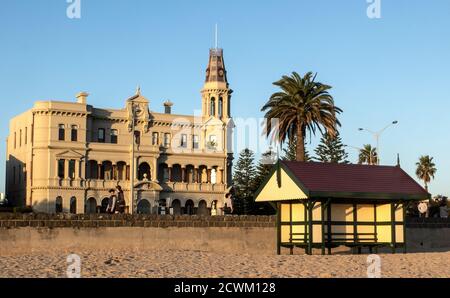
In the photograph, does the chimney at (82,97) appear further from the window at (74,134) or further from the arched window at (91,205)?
the arched window at (91,205)

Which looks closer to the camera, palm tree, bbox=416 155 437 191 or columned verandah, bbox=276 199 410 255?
columned verandah, bbox=276 199 410 255

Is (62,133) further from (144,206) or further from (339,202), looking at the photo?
(339,202)

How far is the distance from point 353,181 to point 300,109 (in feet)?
78.7

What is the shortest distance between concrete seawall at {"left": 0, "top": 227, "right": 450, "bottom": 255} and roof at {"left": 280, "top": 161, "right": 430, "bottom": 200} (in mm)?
5568

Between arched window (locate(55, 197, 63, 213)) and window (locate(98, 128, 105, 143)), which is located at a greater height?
window (locate(98, 128, 105, 143))

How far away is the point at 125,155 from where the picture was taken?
300 feet

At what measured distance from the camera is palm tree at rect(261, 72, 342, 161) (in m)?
55.8

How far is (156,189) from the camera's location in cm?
8994

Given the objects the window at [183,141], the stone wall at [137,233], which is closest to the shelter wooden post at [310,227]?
the stone wall at [137,233]

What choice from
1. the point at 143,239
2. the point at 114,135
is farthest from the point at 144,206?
the point at 143,239

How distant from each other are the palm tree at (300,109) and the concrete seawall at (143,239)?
19.8 m

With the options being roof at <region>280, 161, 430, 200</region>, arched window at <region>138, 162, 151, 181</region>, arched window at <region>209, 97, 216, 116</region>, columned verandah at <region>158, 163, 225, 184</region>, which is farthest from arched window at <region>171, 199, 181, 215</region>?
roof at <region>280, 161, 430, 200</region>

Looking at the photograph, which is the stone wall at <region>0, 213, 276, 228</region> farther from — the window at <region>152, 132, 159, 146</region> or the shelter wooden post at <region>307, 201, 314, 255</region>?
the window at <region>152, 132, 159, 146</region>
